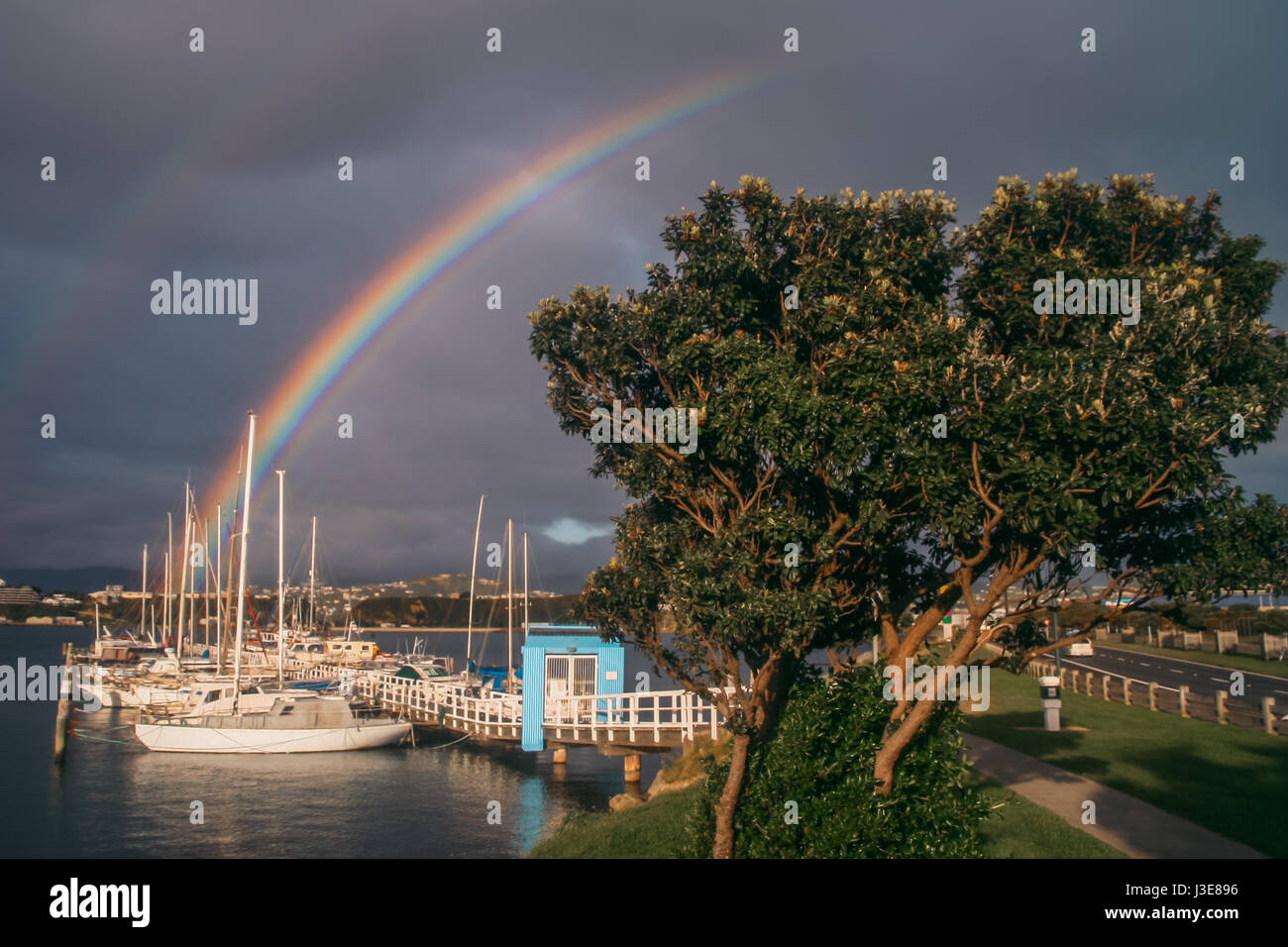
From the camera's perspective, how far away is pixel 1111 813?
57.6 feet

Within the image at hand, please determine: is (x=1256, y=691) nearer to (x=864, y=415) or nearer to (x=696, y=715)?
(x=696, y=715)

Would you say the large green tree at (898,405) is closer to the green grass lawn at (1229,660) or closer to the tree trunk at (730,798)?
the tree trunk at (730,798)

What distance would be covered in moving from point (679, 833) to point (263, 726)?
34.5 metres

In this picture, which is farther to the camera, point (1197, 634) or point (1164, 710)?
point (1197, 634)

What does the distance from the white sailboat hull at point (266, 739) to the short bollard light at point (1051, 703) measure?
1288 inches

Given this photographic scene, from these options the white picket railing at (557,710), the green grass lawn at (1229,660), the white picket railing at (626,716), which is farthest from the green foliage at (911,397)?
the green grass lawn at (1229,660)

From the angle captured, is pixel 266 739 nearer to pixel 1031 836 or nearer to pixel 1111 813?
pixel 1031 836

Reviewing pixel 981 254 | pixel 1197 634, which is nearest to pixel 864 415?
pixel 981 254

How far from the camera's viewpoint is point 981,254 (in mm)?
13484

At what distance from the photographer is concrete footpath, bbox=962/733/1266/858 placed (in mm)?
14930

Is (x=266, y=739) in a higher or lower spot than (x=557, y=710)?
lower

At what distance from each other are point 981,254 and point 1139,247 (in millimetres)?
2330

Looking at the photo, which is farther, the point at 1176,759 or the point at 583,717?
the point at 583,717

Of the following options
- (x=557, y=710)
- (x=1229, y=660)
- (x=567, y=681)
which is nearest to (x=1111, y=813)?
(x=557, y=710)
